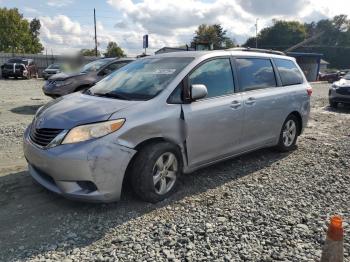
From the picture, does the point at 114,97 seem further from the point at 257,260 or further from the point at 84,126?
the point at 257,260

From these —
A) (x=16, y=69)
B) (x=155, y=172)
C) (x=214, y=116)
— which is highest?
(x=16, y=69)

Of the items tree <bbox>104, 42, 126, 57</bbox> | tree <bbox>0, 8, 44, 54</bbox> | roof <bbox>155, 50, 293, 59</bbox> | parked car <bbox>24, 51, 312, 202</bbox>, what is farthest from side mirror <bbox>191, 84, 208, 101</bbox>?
tree <bbox>104, 42, 126, 57</bbox>

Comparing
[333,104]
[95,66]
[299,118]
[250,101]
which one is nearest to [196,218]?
[250,101]

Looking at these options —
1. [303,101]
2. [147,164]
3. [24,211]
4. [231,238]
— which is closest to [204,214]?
[231,238]

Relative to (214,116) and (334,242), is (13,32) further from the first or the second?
(334,242)

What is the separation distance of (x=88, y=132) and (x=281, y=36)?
302 ft

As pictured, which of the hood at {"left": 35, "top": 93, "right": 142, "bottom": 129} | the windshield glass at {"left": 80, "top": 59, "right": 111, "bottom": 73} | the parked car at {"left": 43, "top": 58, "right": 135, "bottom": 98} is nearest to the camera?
the hood at {"left": 35, "top": 93, "right": 142, "bottom": 129}

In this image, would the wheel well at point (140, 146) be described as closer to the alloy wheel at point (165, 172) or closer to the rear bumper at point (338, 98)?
the alloy wheel at point (165, 172)

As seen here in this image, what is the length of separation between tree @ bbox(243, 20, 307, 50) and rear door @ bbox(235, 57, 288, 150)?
8564 cm

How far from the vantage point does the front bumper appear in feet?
12.7

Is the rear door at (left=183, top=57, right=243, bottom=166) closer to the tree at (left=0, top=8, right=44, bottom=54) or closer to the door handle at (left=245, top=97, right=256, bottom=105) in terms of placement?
the door handle at (left=245, top=97, right=256, bottom=105)

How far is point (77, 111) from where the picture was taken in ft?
13.9

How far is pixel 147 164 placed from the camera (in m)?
4.18

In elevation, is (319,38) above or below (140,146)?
above
